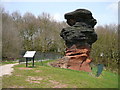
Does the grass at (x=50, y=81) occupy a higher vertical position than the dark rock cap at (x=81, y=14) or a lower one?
lower

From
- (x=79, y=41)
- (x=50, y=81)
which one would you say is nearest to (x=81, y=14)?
(x=79, y=41)

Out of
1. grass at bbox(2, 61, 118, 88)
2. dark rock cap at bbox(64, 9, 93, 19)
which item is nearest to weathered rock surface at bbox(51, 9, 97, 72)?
dark rock cap at bbox(64, 9, 93, 19)

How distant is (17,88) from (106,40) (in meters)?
23.9

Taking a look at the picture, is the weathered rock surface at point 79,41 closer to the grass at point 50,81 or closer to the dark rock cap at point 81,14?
the dark rock cap at point 81,14

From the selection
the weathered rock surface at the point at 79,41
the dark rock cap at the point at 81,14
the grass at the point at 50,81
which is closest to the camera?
the grass at the point at 50,81

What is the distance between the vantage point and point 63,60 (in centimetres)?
1695

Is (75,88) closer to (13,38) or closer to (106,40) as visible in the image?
(13,38)

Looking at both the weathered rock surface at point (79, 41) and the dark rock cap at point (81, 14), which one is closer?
the weathered rock surface at point (79, 41)

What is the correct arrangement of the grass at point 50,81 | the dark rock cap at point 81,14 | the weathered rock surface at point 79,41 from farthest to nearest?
the dark rock cap at point 81,14 < the weathered rock surface at point 79,41 < the grass at point 50,81

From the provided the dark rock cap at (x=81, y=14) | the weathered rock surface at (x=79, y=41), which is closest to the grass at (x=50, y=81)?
the weathered rock surface at (x=79, y=41)

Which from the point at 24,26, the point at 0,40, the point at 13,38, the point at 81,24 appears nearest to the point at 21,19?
the point at 24,26

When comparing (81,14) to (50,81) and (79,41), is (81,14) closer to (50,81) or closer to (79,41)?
(79,41)

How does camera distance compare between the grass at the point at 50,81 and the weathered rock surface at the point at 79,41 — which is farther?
the weathered rock surface at the point at 79,41

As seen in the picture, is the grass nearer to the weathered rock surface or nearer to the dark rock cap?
the weathered rock surface
